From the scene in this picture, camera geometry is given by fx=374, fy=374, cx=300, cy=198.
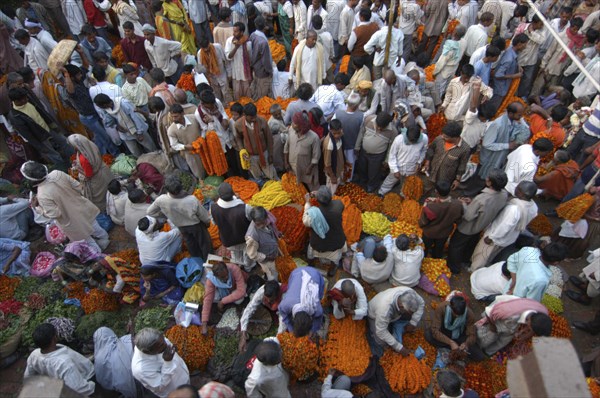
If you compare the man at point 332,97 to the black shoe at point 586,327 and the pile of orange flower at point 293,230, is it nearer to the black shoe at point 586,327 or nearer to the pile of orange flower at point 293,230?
the pile of orange flower at point 293,230

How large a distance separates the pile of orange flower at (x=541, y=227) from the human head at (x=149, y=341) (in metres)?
5.48

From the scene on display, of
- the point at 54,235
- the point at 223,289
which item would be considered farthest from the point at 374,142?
the point at 54,235

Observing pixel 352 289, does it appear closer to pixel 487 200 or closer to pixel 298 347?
pixel 298 347

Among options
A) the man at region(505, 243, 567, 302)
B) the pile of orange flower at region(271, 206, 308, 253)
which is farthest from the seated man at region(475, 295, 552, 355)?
the pile of orange flower at region(271, 206, 308, 253)

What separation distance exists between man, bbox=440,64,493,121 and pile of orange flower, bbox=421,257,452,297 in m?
2.70

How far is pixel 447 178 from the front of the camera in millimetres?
5535

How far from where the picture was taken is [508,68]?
276 inches

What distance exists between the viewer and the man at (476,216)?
4.53 metres

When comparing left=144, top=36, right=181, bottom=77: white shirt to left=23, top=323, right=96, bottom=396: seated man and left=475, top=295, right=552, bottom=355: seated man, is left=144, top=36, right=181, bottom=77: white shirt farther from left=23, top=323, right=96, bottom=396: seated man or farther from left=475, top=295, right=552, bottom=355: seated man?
left=475, top=295, right=552, bottom=355: seated man

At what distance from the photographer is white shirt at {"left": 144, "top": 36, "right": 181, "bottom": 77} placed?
730cm

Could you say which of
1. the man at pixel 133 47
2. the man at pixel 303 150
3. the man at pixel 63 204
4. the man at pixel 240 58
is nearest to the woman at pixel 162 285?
the man at pixel 63 204

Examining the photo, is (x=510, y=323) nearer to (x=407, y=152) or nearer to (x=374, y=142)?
(x=407, y=152)

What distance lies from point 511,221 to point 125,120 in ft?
19.8

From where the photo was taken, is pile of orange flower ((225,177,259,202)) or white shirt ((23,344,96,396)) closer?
white shirt ((23,344,96,396))
